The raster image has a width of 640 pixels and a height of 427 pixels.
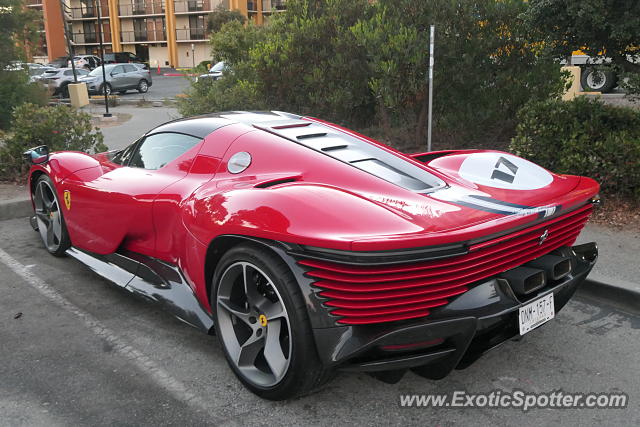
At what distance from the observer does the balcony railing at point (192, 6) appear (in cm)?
5494

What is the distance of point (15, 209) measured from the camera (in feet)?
21.5

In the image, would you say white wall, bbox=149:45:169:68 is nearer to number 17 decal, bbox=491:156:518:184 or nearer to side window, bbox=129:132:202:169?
side window, bbox=129:132:202:169

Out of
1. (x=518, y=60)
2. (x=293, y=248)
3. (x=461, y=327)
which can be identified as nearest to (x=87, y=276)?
(x=293, y=248)

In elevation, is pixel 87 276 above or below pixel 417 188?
below

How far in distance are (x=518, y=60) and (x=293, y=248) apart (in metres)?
6.49

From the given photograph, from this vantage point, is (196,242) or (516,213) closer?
(516,213)

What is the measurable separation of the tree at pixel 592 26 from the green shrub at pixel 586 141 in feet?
1.77

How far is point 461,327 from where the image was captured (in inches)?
99.0

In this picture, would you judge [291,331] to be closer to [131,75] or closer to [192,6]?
[131,75]

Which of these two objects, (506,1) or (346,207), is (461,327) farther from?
(506,1)

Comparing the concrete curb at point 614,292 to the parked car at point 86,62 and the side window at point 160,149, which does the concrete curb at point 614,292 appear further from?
the parked car at point 86,62

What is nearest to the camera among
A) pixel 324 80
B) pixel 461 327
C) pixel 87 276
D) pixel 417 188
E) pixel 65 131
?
pixel 461 327

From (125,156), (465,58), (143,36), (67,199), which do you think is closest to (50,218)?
(67,199)

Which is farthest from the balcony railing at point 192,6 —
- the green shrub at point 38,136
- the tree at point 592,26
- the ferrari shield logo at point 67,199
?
the ferrari shield logo at point 67,199
